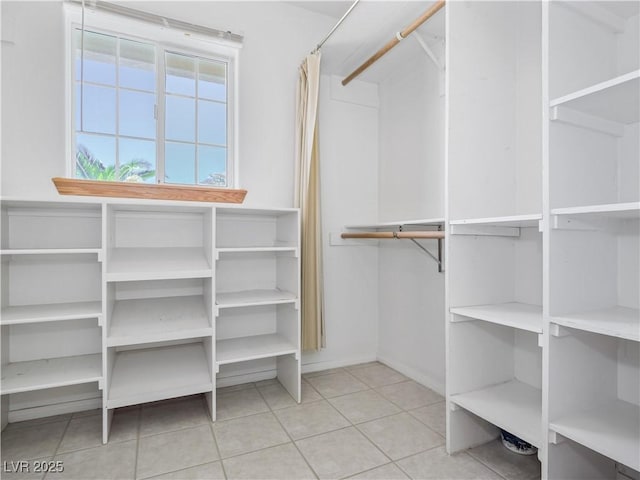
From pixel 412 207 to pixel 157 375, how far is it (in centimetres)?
196

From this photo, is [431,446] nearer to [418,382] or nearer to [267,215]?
[418,382]

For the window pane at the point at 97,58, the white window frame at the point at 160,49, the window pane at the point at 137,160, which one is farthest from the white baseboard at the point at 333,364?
the window pane at the point at 97,58

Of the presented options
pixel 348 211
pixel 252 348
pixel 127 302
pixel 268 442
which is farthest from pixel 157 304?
pixel 348 211

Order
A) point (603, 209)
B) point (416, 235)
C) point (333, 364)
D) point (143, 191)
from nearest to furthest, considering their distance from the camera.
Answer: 1. point (603, 209)
2. point (143, 191)
3. point (416, 235)
4. point (333, 364)

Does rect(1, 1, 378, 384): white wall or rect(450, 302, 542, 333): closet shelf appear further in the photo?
rect(1, 1, 378, 384): white wall

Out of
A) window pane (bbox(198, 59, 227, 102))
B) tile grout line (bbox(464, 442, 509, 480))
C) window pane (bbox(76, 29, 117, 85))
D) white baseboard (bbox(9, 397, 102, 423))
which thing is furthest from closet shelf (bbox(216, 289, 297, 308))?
window pane (bbox(76, 29, 117, 85))

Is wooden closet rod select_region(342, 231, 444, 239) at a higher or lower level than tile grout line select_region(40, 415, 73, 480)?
higher

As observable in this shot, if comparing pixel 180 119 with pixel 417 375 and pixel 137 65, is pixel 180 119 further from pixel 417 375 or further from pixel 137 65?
pixel 417 375

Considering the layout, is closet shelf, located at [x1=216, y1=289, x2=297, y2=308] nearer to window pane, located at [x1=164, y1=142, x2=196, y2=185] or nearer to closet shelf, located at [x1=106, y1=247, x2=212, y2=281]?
closet shelf, located at [x1=106, y1=247, x2=212, y2=281]

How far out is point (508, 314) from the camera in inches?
58.9

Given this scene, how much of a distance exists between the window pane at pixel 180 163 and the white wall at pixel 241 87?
335 millimetres

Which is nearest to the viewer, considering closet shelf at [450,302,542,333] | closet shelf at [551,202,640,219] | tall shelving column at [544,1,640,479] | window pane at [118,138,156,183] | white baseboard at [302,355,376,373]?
closet shelf at [551,202,640,219]

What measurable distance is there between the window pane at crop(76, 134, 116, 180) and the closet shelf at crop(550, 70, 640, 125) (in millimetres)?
2324

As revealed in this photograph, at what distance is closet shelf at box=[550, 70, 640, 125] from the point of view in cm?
107
